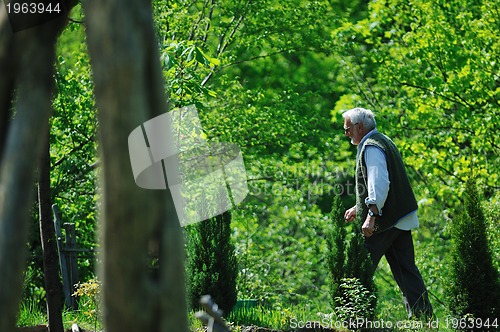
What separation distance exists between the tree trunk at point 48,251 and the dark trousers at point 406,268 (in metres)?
2.65

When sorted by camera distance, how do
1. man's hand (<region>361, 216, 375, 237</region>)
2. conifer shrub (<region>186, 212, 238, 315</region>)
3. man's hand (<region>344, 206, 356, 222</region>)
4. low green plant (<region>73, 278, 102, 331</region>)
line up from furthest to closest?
conifer shrub (<region>186, 212, 238, 315</region>), man's hand (<region>344, 206, 356, 222</region>), man's hand (<region>361, 216, 375, 237</region>), low green plant (<region>73, 278, 102, 331</region>)

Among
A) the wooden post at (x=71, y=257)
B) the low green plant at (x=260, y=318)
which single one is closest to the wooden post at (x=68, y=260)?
the wooden post at (x=71, y=257)

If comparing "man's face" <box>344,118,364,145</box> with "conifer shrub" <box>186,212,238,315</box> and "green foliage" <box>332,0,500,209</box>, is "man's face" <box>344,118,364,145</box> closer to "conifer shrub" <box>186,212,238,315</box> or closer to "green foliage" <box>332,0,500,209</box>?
"conifer shrub" <box>186,212,238,315</box>

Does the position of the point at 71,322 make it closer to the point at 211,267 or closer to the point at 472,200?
the point at 211,267

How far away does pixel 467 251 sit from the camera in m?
7.53

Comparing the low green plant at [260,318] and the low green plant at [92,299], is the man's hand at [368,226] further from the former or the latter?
the low green plant at [92,299]

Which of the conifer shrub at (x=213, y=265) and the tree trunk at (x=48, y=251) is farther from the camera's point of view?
the conifer shrub at (x=213, y=265)

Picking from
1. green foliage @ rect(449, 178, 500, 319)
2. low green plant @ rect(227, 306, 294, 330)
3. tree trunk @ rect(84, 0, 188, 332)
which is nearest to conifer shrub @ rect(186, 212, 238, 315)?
low green plant @ rect(227, 306, 294, 330)

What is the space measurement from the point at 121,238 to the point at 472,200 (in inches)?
204

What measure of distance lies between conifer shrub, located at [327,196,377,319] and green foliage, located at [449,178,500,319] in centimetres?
70

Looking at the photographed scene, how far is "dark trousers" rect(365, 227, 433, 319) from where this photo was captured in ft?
24.0

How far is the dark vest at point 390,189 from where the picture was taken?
7438 millimetres

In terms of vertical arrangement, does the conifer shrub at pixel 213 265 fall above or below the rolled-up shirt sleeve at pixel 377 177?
below

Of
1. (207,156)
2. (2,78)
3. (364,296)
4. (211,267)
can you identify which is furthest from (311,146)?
(2,78)
